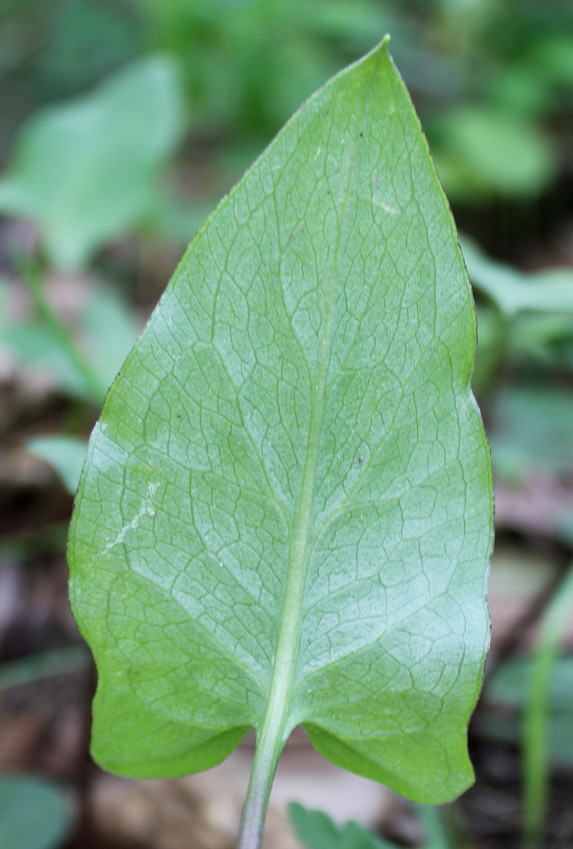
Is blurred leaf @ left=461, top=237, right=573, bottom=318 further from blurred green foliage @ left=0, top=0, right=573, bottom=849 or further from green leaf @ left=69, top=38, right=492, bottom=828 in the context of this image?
green leaf @ left=69, top=38, right=492, bottom=828

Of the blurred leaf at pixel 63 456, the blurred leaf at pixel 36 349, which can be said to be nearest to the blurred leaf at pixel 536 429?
the blurred leaf at pixel 36 349

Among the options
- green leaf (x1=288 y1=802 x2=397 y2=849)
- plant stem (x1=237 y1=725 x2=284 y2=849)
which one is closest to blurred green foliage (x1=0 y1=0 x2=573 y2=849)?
green leaf (x1=288 y1=802 x2=397 y2=849)

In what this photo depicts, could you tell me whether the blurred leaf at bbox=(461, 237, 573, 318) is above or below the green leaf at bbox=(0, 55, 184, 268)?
below

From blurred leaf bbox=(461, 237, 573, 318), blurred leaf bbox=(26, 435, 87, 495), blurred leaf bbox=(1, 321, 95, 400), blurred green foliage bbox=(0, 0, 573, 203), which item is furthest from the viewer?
blurred green foliage bbox=(0, 0, 573, 203)

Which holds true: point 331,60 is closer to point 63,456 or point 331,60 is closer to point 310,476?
point 63,456

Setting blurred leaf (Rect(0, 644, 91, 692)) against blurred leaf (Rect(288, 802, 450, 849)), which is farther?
blurred leaf (Rect(0, 644, 91, 692))

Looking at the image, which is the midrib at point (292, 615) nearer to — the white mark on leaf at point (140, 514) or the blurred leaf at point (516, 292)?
the white mark on leaf at point (140, 514)

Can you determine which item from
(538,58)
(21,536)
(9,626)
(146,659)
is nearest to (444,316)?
(146,659)
